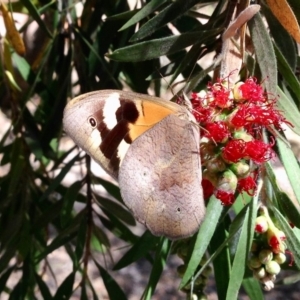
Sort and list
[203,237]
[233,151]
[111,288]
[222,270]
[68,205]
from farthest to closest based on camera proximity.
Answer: [111,288], [68,205], [222,270], [203,237], [233,151]

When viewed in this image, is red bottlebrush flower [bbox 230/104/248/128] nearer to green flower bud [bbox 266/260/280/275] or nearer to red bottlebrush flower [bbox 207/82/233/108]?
red bottlebrush flower [bbox 207/82/233/108]

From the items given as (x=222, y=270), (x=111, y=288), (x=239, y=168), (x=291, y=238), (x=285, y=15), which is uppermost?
(x=285, y=15)

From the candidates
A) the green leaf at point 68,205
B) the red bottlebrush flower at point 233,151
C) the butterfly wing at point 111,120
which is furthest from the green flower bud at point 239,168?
the green leaf at point 68,205

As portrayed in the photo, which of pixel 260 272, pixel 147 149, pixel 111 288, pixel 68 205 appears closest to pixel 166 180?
pixel 147 149

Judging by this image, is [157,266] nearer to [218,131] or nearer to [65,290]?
[218,131]

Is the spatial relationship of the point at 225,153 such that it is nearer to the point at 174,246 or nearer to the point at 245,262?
the point at 245,262

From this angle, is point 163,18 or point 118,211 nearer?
point 163,18

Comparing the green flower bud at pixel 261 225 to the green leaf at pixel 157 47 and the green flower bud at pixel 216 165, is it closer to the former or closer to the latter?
the green flower bud at pixel 216 165

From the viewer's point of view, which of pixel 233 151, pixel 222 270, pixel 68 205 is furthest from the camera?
pixel 68 205

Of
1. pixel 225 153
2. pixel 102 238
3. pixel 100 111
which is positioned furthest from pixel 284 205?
pixel 102 238
